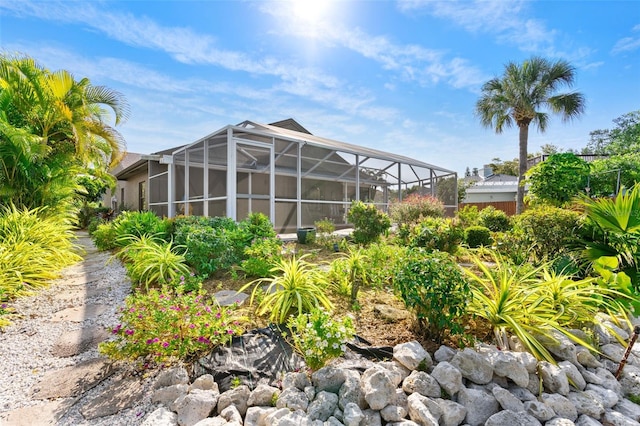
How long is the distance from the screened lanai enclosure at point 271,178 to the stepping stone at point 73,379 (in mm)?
5133

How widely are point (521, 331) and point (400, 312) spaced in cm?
103

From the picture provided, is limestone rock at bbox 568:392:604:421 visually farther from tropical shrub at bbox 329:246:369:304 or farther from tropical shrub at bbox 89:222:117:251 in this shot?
tropical shrub at bbox 89:222:117:251

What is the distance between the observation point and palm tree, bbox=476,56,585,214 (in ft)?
42.7

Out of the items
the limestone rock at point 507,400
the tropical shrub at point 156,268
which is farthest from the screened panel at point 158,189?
the limestone rock at point 507,400


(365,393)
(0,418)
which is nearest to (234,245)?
(0,418)

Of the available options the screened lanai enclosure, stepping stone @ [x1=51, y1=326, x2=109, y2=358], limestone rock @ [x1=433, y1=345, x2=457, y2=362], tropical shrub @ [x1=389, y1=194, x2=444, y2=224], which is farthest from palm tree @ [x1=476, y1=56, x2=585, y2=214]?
stepping stone @ [x1=51, y1=326, x2=109, y2=358]

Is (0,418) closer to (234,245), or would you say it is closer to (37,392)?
(37,392)

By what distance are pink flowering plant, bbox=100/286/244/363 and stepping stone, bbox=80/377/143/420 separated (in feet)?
0.57

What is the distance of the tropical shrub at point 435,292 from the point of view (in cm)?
219

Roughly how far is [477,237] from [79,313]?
24.3 ft

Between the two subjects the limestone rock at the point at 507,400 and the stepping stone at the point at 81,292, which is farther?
the stepping stone at the point at 81,292

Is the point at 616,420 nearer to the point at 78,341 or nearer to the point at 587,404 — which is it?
the point at 587,404

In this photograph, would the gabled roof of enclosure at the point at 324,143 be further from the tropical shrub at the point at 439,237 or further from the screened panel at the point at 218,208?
the tropical shrub at the point at 439,237

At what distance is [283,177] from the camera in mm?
10195
